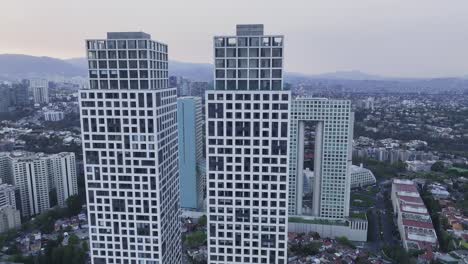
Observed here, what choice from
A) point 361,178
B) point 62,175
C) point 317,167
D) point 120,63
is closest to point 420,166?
point 361,178

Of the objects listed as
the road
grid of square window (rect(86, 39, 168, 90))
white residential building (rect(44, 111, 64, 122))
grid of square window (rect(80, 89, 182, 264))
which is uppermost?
grid of square window (rect(86, 39, 168, 90))

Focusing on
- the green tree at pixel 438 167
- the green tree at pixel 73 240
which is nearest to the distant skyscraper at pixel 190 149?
the green tree at pixel 73 240

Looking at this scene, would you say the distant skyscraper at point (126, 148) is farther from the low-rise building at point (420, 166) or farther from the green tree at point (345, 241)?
the low-rise building at point (420, 166)

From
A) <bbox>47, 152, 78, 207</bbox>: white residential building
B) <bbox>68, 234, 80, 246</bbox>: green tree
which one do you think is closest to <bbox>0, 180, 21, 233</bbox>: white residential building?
<bbox>47, 152, 78, 207</bbox>: white residential building

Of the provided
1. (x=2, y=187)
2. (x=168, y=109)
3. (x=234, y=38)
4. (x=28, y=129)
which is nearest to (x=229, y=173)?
(x=168, y=109)

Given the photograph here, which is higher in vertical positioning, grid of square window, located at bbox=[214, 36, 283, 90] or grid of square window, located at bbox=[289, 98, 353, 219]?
grid of square window, located at bbox=[214, 36, 283, 90]

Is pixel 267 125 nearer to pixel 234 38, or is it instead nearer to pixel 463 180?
pixel 234 38

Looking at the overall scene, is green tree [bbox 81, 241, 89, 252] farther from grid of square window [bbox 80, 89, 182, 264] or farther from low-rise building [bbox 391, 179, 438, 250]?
low-rise building [bbox 391, 179, 438, 250]

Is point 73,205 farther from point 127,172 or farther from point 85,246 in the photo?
point 127,172
